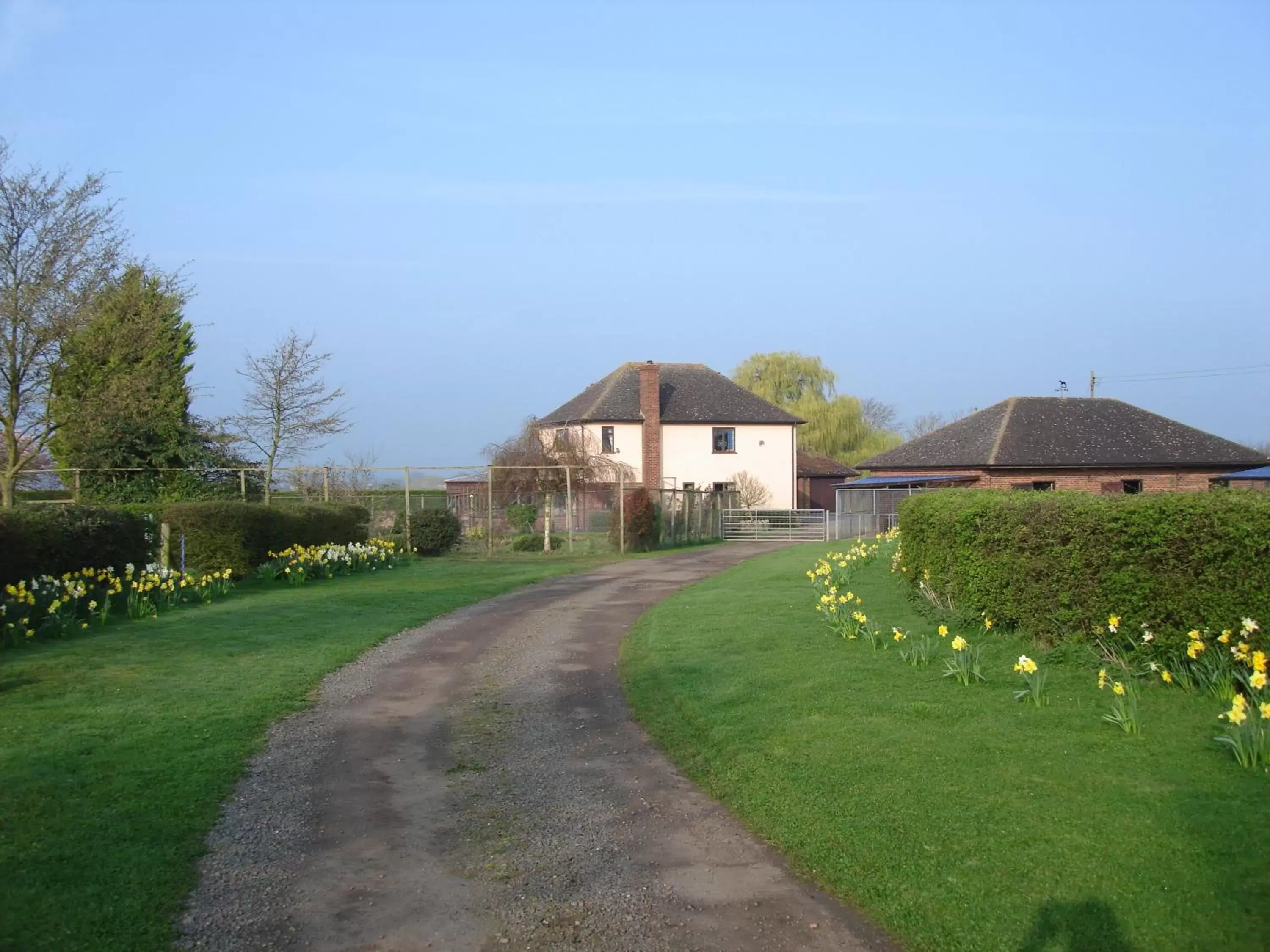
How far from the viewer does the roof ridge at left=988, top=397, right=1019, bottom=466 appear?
132 ft

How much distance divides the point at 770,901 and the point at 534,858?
4.61 ft

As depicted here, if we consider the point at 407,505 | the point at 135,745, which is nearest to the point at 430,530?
the point at 407,505

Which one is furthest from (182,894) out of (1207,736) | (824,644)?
(824,644)

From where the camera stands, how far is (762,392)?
7112 cm

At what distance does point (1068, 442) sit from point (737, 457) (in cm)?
1638

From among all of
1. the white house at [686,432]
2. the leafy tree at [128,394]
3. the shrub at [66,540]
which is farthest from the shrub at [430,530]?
the white house at [686,432]

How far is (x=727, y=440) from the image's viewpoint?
53.0 m

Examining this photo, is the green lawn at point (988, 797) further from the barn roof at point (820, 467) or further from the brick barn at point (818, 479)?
the barn roof at point (820, 467)

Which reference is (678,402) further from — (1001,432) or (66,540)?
(66,540)

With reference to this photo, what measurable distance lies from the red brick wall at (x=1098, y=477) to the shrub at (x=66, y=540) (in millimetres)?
30753

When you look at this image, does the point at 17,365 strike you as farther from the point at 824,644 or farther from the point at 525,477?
the point at 525,477

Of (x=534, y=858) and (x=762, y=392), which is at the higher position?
(x=762, y=392)

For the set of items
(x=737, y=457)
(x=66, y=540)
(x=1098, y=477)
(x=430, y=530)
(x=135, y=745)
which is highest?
(x=737, y=457)

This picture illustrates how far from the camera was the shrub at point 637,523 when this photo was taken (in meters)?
32.3
